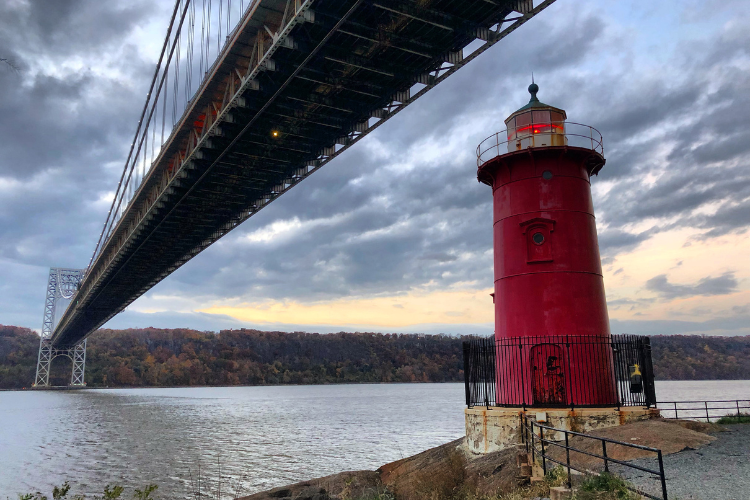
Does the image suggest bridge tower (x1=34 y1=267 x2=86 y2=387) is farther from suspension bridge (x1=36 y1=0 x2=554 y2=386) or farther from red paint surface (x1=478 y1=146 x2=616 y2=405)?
Result: red paint surface (x1=478 y1=146 x2=616 y2=405)

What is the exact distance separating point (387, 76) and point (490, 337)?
28.4ft

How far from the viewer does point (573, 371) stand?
12.3m

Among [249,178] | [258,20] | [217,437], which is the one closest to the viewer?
[258,20]

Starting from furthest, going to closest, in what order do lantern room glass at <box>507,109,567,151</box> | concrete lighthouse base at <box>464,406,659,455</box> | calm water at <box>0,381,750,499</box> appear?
calm water at <box>0,381,750,499</box> < lantern room glass at <box>507,109,567,151</box> < concrete lighthouse base at <box>464,406,659,455</box>

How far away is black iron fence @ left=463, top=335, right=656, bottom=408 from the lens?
12.3 meters

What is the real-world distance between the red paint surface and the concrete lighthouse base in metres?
0.73

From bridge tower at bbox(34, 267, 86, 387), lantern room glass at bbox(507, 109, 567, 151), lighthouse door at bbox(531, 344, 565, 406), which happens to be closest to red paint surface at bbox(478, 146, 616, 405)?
lighthouse door at bbox(531, 344, 565, 406)

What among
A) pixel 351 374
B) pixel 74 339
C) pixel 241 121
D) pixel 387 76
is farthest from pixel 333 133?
pixel 351 374

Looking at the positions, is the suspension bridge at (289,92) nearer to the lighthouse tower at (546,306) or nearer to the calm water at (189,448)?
the lighthouse tower at (546,306)

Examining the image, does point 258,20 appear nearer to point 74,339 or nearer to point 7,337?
point 74,339

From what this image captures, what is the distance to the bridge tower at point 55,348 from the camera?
104088 mm

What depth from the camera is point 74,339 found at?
92750mm

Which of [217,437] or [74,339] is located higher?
[74,339]

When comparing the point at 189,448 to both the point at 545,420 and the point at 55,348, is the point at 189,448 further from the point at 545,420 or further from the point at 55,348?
the point at 55,348
